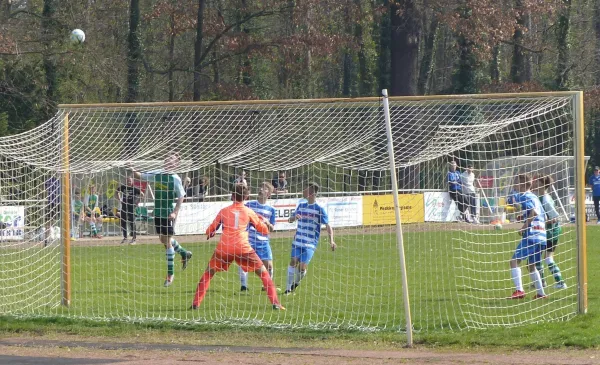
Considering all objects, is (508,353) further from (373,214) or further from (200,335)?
(373,214)

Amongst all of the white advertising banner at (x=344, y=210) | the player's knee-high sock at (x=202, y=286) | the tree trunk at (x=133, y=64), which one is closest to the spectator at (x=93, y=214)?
the white advertising banner at (x=344, y=210)

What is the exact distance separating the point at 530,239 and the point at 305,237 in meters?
3.00

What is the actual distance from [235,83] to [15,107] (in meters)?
7.74

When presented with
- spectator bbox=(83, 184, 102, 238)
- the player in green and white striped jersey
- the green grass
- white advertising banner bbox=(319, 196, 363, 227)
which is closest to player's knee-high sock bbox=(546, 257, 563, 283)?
the green grass

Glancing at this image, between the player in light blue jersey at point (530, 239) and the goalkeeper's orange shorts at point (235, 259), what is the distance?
326 cm

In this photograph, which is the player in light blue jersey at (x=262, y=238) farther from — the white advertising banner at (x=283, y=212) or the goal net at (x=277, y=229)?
the white advertising banner at (x=283, y=212)

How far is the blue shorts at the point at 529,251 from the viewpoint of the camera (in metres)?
12.9

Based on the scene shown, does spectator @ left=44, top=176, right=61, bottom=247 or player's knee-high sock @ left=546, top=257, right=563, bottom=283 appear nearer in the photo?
player's knee-high sock @ left=546, top=257, right=563, bottom=283

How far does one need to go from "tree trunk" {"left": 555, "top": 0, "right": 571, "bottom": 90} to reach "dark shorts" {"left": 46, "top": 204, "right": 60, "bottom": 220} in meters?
33.3

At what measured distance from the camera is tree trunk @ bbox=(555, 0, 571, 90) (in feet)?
150

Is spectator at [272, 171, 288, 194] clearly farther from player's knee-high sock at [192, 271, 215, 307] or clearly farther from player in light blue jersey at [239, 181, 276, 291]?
player's knee-high sock at [192, 271, 215, 307]

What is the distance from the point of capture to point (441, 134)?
1371cm

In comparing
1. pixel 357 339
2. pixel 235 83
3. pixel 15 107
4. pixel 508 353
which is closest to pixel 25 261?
pixel 357 339

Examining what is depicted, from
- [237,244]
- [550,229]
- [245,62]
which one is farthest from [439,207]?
[245,62]
